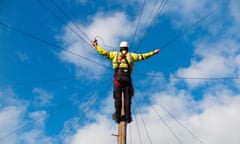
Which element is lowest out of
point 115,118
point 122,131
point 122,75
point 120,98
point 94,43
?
point 122,131

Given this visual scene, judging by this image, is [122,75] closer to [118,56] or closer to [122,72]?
[122,72]

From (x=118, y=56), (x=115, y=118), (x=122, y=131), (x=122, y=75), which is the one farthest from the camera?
(x=118, y=56)

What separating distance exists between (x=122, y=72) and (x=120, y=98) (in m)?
0.58

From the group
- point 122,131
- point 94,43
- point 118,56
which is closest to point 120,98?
point 122,131

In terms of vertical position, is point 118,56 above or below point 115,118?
above

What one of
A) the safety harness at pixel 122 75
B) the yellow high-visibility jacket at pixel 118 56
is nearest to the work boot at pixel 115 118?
the safety harness at pixel 122 75

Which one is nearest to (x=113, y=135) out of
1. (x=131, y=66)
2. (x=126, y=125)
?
(x=126, y=125)

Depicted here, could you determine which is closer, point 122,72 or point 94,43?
point 122,72

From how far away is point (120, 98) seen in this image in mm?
8227

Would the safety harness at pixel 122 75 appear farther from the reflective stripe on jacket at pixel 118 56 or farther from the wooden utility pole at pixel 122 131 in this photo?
the wooden utility pole at pixel 122 131

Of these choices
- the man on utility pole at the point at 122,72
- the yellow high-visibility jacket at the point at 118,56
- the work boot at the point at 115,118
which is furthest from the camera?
the yellow high-visibility jacket at the point at 118,56

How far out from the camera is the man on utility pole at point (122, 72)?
8102 mm

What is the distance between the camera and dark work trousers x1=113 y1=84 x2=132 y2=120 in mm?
8045

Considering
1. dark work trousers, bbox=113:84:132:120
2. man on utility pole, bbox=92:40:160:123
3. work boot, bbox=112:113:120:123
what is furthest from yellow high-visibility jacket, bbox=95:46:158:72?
work boot, bbox=112:113:120:123
